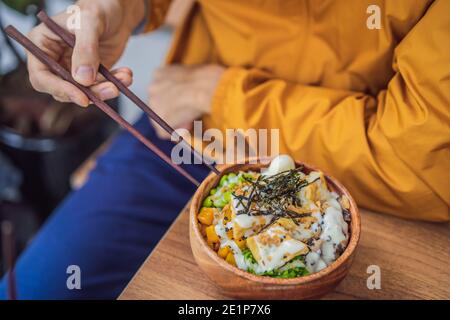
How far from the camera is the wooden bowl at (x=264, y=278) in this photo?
754 millimetres

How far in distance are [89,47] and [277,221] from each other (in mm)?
465

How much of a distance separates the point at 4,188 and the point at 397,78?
164 centimetres

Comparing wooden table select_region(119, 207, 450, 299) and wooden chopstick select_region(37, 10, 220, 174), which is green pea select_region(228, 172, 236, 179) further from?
wooden table select_region(119, 207, 450, 299)

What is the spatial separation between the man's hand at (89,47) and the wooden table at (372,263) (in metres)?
0.30

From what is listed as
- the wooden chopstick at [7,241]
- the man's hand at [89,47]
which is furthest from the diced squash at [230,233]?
the wooden chopstick at [7,241]

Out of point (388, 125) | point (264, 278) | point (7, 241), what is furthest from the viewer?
point (7, 241)

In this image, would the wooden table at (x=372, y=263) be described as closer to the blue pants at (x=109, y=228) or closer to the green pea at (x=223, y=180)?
the green pea at (x=223, y=180)

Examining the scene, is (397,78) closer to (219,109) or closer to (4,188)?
(219,109)

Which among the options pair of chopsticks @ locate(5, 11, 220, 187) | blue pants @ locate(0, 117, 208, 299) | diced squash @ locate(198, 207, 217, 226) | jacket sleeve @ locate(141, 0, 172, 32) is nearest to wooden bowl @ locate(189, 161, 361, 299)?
diced squash @ locate(198, 207, 217, 226)

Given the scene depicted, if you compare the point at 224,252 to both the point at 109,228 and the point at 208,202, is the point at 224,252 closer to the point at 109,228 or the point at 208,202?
the point at 208,202

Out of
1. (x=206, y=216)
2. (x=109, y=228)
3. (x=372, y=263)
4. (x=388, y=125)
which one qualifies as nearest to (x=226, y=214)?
(x=206, y=216)

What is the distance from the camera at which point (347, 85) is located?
124cm

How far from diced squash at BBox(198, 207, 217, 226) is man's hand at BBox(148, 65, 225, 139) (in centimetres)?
46

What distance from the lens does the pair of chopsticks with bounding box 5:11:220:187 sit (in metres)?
0.86
